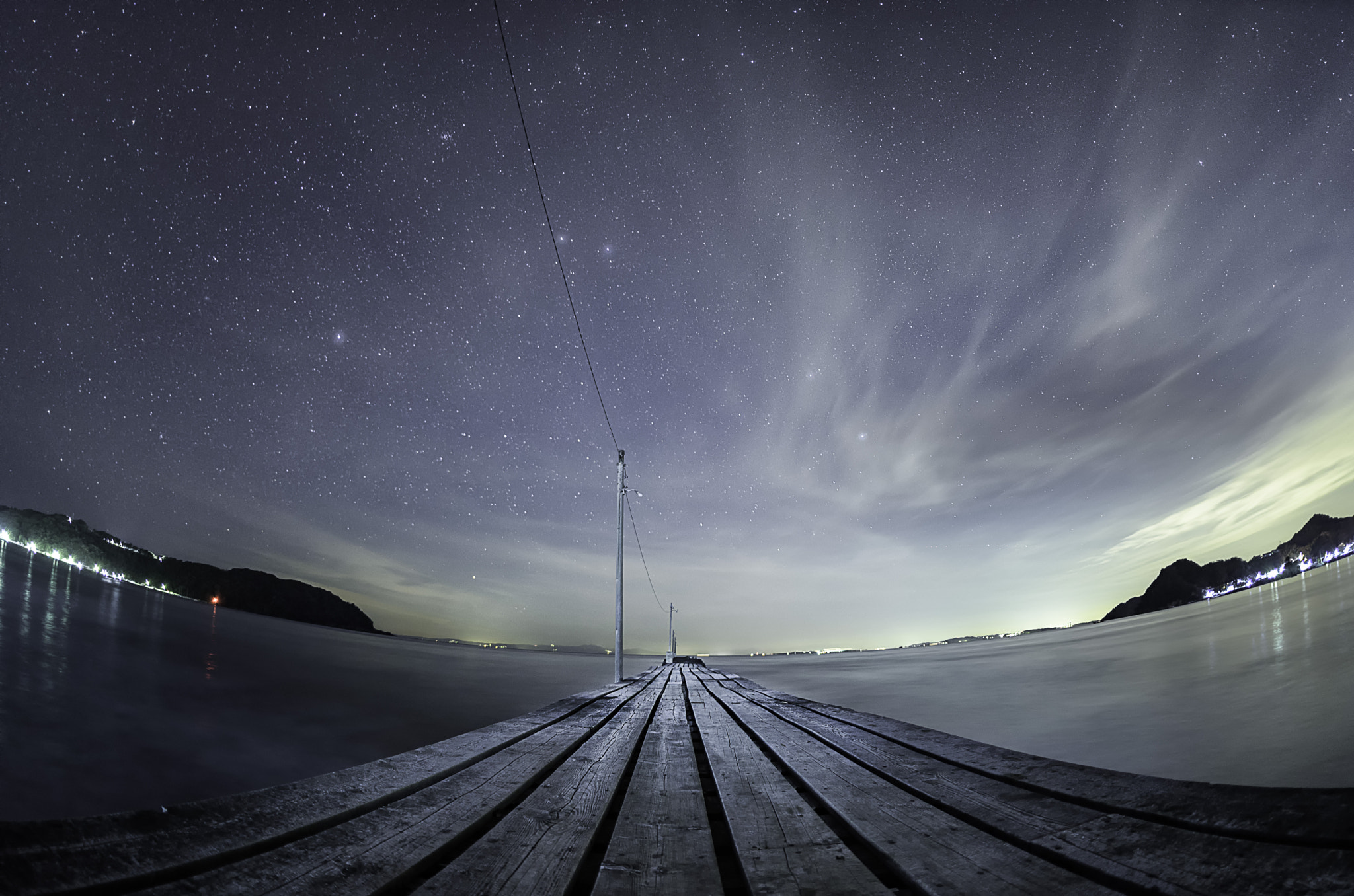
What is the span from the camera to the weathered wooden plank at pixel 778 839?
2012 mm

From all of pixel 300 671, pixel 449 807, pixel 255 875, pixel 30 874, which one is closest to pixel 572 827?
pixel 449 807

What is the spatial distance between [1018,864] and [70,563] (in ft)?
718

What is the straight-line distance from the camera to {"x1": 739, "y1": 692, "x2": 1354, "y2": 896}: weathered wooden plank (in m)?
1.76

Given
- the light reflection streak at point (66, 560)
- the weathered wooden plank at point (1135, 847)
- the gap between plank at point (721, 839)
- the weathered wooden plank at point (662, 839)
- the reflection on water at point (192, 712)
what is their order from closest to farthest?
the weathered wooden plank at point (1135, 847)
the weathered wooden plank at point (662, 839)
the gap between plank at point (721, 839)
the reflection on water at point (192, 712)
the light reflection streak at point (66, 560)

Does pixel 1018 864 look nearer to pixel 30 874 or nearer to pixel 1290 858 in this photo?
pixel 1290 858

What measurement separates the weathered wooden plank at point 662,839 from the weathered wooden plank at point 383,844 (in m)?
0.68

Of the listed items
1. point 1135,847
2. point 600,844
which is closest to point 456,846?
point 600,844

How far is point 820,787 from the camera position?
3.27m

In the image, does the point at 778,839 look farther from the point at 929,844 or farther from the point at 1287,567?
the point at 1287,567

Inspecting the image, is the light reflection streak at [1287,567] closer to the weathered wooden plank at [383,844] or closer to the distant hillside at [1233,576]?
the distant hillside at [1233,576]

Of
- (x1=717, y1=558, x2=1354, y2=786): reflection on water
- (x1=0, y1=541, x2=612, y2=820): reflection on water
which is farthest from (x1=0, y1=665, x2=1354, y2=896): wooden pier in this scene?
→ (x1=0, y1=541, x2=612, y2=820): reflection on water

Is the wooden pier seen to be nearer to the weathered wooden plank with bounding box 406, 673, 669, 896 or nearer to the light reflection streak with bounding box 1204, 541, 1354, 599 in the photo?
the weathered wooden plank with bounding box 406, 673, 669, 896

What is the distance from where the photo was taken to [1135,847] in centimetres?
213

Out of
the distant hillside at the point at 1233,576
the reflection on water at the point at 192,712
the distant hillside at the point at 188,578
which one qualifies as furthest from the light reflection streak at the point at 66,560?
the distant hillside at the point at 1233,576
